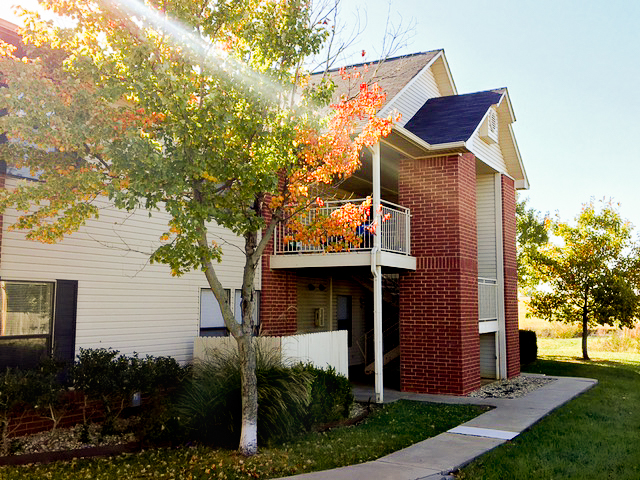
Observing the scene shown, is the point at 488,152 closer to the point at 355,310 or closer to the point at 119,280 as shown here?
the point at 355,310

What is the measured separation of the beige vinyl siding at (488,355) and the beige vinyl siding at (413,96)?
20.9 ft

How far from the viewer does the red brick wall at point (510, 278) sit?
17672mm

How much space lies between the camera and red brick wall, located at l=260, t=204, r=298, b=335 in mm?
14055

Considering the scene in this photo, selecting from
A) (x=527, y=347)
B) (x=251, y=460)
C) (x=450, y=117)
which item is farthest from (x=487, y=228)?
(x=251, y=460)

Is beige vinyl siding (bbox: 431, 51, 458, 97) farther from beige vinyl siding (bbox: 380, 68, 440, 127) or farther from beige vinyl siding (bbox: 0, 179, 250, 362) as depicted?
beige vinyl siding (bbox: 0, 179, 250, 362)

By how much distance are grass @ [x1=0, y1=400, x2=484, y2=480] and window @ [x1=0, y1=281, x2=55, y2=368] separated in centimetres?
200

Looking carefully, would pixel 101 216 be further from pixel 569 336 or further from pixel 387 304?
pixel 569 336

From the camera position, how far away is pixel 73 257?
32.7ft

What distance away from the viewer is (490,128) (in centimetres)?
1664

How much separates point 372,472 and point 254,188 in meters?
3.63

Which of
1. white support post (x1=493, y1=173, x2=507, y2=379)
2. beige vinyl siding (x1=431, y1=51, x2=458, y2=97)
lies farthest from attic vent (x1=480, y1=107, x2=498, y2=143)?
beige vinyl siding (x1=431, y1=51, x2=458, y2=97)

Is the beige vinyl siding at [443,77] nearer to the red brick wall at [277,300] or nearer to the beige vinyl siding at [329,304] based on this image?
the beige vinyl siding at [329,304]

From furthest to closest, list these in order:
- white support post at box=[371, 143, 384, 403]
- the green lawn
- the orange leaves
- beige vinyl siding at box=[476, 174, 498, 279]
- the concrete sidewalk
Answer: beige vinyl siding at box=[476, 174, 498, 279], white support post at box=[371, 143, 384, 403], the orange leaves, the green lawn, the concrete sidewalk

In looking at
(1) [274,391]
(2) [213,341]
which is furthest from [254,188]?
(2) [213,341]
